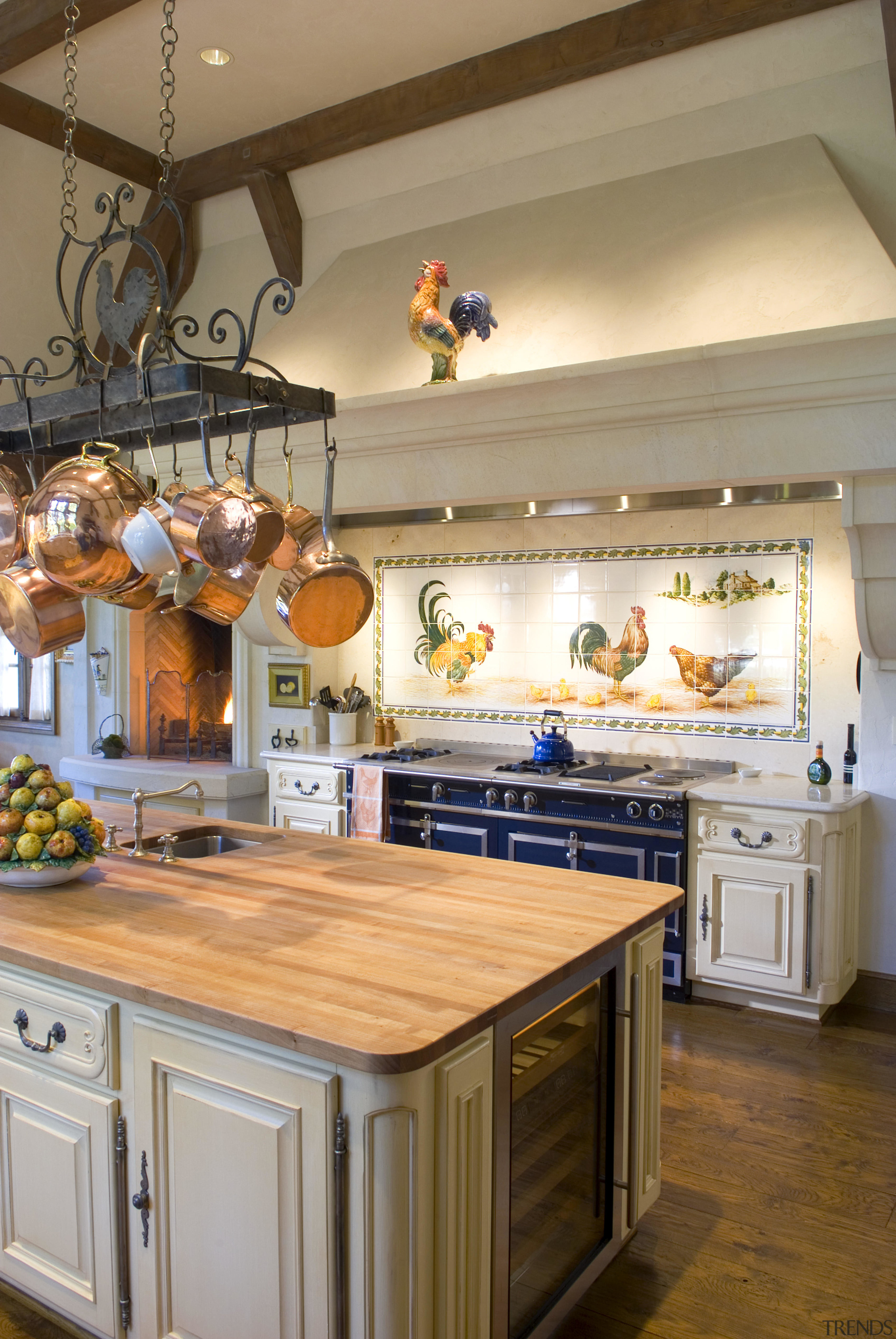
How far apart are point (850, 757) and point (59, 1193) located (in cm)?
325

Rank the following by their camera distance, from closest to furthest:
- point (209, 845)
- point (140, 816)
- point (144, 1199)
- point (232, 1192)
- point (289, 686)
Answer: point (232, 1192), point (144, 1199), point (140, 816), point (209, 845), point (289, 686)

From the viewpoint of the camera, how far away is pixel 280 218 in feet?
15.1

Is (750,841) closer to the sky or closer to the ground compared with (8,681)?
closer to the ground

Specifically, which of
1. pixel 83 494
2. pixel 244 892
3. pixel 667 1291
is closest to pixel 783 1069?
pixel 667 1291

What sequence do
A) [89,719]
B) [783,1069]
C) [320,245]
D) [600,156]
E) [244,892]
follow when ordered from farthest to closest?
1. [89,719]
2. [320,245]
3. [600,156]
4. [783,1069]
5. [244,892]

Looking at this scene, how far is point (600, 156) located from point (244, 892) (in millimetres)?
3157

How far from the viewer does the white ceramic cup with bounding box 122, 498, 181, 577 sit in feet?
6.44

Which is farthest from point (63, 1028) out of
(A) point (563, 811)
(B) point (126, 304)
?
(A) point (563, 811)

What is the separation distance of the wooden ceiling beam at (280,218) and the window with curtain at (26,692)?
10.1ft

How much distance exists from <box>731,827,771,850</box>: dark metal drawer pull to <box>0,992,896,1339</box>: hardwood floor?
2.24 ft

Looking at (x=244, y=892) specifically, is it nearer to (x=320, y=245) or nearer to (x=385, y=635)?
(x=385, y=635)

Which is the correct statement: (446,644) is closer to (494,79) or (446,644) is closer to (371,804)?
(371,804)

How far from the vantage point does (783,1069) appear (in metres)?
3.38

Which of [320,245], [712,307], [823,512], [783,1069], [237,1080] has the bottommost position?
[783,1069]
